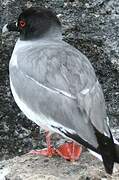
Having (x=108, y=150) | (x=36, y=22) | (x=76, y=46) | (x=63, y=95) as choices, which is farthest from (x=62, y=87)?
(x=76, y=46)

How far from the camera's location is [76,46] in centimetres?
598

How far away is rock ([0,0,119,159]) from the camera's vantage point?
18.6ft

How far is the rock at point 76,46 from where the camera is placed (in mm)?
5668

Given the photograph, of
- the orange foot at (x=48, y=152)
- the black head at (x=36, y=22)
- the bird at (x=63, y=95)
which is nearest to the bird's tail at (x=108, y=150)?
the bird at (x=63, y=95)

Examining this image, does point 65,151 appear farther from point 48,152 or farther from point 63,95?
point 63,95

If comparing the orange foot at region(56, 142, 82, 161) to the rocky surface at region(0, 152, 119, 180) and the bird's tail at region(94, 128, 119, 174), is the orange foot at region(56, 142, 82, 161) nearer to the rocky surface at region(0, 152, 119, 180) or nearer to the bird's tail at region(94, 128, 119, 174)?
the rocky surface at region(0, 152, 119, 180)

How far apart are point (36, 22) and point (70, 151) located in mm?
1103

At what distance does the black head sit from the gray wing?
32 cm

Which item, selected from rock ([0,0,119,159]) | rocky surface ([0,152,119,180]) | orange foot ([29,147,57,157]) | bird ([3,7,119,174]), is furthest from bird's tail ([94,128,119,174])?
rock ([0,0,119,159])

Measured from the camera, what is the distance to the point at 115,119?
561 cm

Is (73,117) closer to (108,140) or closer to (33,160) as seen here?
(108,140)

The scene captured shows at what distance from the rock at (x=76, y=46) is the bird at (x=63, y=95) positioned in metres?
0.98

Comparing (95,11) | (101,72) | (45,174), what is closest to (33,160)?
(45,174)

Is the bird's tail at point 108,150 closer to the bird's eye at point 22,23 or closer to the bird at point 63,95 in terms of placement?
the bird at point 63,95
